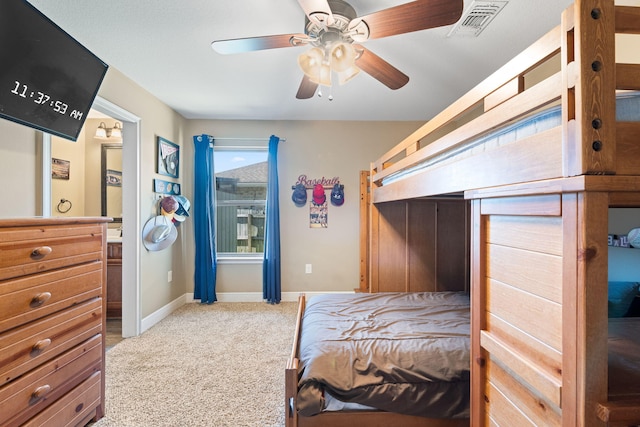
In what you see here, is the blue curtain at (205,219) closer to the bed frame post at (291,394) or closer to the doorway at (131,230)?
the doorway at (131,230)

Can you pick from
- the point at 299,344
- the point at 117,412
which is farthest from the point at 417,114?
the point at 117,412

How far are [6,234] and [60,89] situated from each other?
0.94 m

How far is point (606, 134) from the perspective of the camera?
0.62 meters

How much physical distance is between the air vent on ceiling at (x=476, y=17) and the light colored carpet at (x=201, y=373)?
2.54m

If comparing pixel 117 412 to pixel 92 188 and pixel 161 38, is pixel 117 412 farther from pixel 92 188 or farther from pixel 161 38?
pixel 92 188

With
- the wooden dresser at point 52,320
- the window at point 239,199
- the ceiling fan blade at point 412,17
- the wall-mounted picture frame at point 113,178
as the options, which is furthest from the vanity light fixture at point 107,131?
the ceiling fan blade at point 412,17

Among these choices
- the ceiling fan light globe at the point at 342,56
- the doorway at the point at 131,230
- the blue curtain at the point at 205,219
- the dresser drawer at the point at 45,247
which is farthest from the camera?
the blue curtain at the point at 205,219

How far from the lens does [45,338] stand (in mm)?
1261

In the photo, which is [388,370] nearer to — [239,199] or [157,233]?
[157,233]

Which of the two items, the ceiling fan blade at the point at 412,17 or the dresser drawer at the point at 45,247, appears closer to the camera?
the dresser drawer at the point at 45,247

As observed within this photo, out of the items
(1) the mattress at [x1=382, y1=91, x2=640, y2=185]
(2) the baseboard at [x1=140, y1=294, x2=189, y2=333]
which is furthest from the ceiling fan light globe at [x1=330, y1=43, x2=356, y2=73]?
(2) the baseboard at [x1=140, y1=294, x2=189, y2=333]

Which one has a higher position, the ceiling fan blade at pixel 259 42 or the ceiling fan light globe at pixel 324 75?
the ceiling fan blade at pixel 259 42

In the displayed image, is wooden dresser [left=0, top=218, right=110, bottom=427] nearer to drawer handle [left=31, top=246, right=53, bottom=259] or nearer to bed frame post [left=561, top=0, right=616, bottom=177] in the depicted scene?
drawer handle [left=31, top=246, right=53, bottom=259]

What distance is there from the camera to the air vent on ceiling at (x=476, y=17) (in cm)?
161
